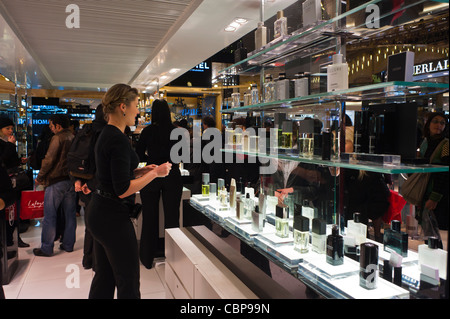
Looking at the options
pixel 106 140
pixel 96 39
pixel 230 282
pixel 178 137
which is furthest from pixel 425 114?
pixel 96 39

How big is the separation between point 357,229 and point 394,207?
0.67 feet

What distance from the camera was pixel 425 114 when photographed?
48.4 inches

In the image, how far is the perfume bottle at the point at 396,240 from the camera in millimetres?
1335

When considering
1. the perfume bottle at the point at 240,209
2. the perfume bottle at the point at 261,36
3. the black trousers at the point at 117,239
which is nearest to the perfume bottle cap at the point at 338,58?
the perfume bottle at the point at 261,36

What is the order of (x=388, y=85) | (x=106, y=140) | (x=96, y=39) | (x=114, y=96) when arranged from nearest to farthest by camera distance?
(x=388, y=85), (x=106, y=140), (x=114, y=96), (x=96, y=39)

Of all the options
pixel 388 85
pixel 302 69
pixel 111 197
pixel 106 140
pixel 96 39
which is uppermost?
pixel 96 39

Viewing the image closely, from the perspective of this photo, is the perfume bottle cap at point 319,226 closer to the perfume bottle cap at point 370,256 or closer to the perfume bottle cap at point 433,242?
the perfume bottle cap at point 370,256

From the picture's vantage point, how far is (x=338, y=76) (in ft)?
4.68

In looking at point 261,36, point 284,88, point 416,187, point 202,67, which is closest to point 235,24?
point 261,36

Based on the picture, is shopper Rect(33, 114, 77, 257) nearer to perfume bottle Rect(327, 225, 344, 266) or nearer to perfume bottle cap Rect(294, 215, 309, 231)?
perfume bottle cap Rect(294, 215, 309, 231)

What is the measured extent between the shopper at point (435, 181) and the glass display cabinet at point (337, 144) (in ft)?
0.11

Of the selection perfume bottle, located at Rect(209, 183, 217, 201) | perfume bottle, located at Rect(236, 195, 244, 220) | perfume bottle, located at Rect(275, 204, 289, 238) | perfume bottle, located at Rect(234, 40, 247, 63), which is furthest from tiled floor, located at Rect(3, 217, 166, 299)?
perfume bottle, located at Rect(234, 40, 247, 63)

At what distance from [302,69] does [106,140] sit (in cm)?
117

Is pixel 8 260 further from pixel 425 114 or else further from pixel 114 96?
pixel 425 114
